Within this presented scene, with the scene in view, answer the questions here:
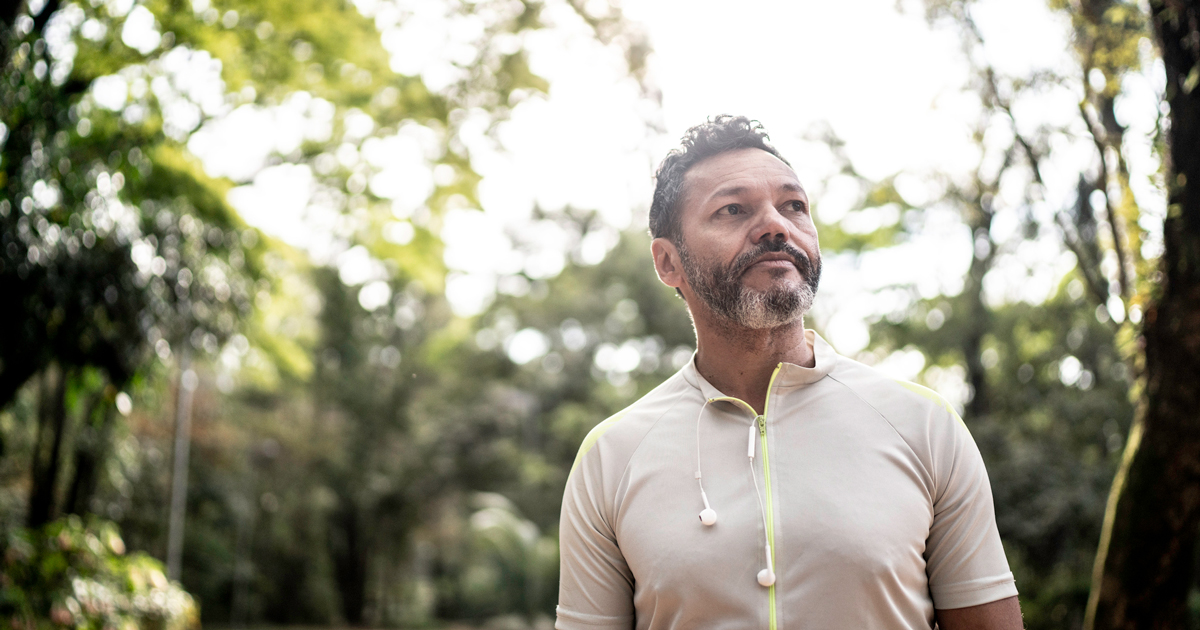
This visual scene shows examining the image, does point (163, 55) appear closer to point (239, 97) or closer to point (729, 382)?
point (239, 97)

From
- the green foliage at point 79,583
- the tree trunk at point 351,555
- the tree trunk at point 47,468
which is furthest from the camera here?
the tree trunk at point 351,555

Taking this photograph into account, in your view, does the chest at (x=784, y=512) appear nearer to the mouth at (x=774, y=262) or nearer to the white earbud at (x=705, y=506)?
the white earbud at (x=705, y=506)

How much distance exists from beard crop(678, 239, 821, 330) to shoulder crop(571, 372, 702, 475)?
0.21m

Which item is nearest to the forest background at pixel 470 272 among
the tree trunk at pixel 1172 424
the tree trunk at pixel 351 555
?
the tree trunk at pixel 1172 424

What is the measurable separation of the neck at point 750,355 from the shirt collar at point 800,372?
31 millimetres

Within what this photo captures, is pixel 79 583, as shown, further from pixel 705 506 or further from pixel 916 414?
pixel 916 414

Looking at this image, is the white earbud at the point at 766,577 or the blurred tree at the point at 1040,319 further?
the blurred tree at the point at 1040,319

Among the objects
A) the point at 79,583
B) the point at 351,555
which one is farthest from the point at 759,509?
the point at 351,555

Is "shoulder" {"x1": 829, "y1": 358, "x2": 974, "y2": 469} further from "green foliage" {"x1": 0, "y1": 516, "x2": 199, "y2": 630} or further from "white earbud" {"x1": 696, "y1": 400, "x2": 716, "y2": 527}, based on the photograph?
"green foliage" {"x1": 0, "y1": 516, "x2": 199, "y2": 630}

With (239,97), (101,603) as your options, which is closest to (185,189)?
(239,97)

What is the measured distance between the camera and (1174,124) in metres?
4.04

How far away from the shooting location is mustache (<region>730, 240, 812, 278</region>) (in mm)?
1895

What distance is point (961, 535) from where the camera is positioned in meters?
1.68

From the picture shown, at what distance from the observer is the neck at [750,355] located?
76.7 inches
